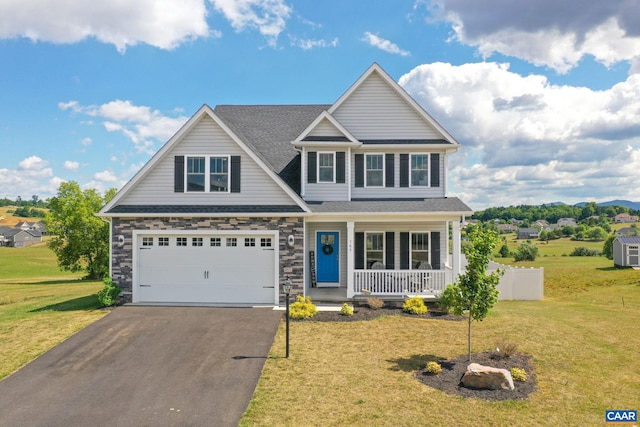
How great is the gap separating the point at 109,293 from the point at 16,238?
119342 mm

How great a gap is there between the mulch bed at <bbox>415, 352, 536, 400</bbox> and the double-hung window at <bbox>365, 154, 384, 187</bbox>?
29.0ft

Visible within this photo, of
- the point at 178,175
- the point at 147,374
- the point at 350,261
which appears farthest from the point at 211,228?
the point at 147,374

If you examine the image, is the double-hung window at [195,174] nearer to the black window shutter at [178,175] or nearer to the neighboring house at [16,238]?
the black window shutter at [178,175]

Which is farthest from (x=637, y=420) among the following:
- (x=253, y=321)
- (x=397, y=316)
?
(x=253, y=321)

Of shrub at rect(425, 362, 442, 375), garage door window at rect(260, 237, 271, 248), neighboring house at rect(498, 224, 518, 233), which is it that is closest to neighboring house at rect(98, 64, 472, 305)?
garage door window at rect(260, 237, 271, 248)

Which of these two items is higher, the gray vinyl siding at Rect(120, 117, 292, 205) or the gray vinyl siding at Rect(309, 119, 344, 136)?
the gray vinyl siding at Rect(309, 119, 344, 136)

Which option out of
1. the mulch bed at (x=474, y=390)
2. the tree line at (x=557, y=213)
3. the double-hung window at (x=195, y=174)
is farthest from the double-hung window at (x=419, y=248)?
the tree line at (x=557, y=213)

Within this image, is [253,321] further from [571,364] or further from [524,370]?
[571,364]

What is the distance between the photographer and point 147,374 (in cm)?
966

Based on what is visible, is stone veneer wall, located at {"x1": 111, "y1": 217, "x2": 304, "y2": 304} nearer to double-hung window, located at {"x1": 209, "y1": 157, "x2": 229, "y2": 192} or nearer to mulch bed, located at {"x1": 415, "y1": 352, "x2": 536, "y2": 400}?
double-hung window, located at {"x1": 209, "y1": 157, "x2": 229, "y2": 192}

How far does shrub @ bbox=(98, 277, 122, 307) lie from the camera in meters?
14.9

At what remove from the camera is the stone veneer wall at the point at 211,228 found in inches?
604

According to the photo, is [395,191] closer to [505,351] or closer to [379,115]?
[379,115]

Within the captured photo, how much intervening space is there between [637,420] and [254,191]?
1225 centimetres
